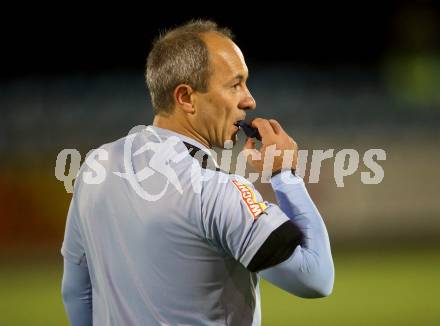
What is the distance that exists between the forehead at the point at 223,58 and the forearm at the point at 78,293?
620mm

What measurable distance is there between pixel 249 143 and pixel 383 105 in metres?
8.00

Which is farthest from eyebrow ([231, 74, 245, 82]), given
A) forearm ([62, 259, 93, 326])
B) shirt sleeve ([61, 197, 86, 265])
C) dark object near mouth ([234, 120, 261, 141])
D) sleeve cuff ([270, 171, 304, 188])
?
forearm ([62, 259, 93, 326])

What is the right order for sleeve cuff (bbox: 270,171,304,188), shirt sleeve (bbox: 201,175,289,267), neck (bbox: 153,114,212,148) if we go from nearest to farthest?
shirt sleeve (bbox: 201,175,289,267), sleeve cuff (bbox: 270,171,304,188), neck (bbox: 153,114,212,148)

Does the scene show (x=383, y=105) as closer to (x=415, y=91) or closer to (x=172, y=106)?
(x=415, y=91)

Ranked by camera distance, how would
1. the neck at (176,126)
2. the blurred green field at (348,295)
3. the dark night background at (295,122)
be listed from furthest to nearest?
Result: the dark night background at (295,122) → the blurred green field at (348,295) → the neck at (176,126)

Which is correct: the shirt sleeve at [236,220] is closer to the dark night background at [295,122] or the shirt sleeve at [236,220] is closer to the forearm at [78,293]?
the forearm at [78,293]

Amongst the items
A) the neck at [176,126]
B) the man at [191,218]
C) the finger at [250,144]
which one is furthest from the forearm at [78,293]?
the finger at [250,144]

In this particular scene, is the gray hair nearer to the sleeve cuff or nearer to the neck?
the neck

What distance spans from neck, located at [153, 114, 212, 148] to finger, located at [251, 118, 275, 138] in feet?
0.52

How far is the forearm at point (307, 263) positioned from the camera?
1.54 m

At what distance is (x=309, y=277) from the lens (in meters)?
1.54

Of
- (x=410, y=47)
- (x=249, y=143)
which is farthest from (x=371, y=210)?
(x=249, y=143)

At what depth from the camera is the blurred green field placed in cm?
539

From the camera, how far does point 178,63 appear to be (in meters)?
1.76
